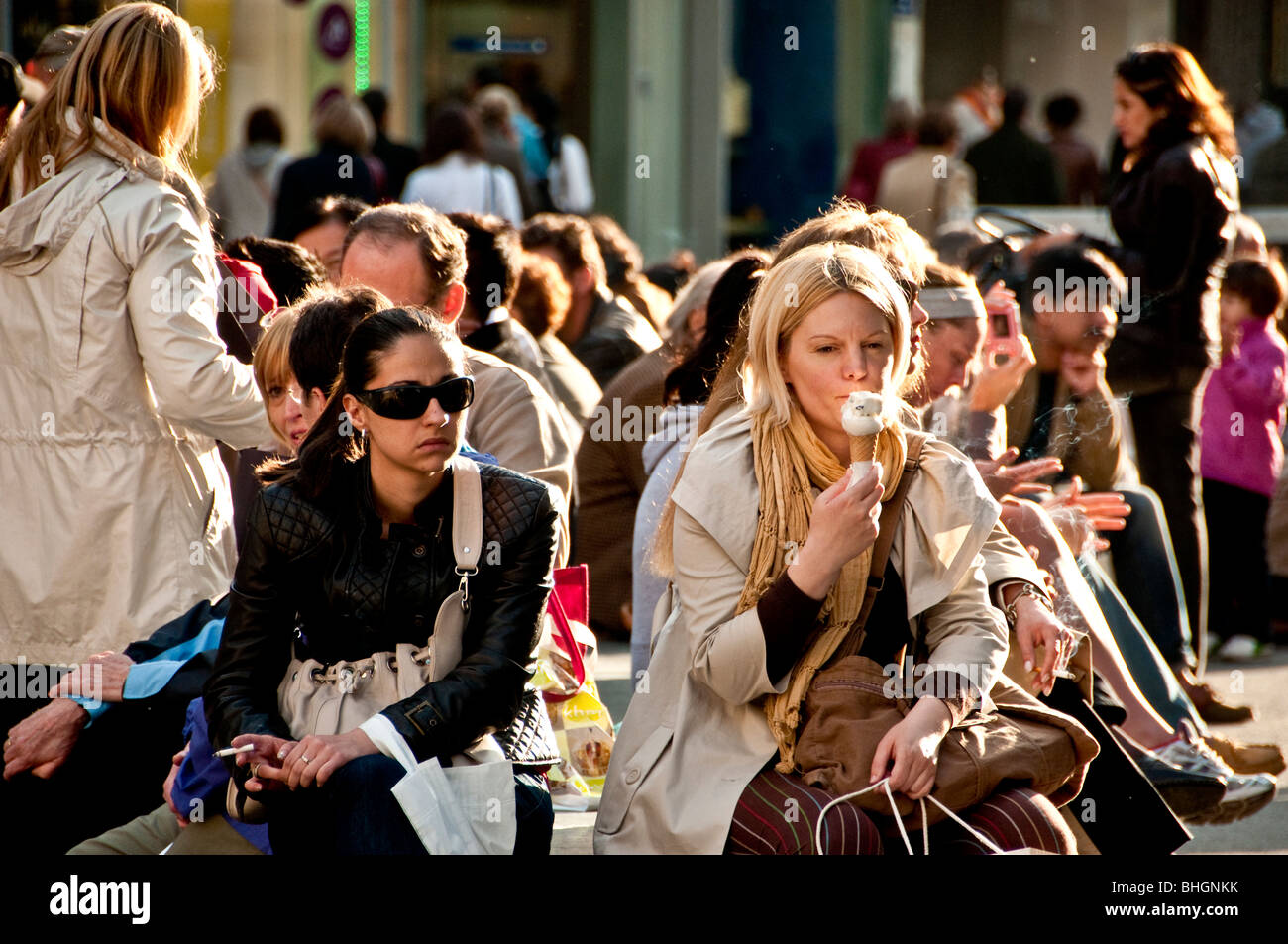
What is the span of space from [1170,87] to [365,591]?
4.35 metres

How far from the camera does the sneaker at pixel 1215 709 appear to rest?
591 cm

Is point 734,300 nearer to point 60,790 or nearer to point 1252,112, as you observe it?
point 60,790

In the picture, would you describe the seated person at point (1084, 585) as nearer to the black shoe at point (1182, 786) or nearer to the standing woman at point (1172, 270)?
the black shoe at point (1182, 786)

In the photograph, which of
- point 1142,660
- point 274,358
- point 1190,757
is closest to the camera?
point 274,358

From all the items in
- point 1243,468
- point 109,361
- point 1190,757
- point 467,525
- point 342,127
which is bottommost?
point 1190,757

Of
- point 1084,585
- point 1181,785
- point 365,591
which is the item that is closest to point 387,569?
point 365,591

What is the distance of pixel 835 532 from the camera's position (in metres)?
3.18

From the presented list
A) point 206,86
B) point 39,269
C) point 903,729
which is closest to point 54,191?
point 39,269

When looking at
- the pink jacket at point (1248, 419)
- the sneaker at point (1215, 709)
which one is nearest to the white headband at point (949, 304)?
the sneaker at point (1215, 709)

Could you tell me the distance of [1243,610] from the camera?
727 cm

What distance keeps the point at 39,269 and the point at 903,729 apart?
2551mm

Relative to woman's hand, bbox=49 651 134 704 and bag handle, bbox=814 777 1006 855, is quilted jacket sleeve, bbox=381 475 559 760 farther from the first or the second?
woman's hand, bbox=49 651 134 704

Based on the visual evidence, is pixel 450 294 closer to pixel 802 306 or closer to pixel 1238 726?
pixel 802 306

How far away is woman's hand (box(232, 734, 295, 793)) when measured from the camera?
325 cm
